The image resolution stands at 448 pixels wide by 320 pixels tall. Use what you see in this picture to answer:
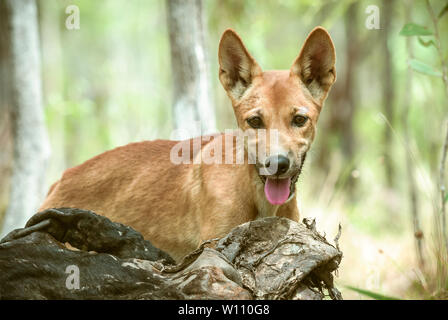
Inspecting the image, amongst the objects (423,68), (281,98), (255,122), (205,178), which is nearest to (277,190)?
(255,122)

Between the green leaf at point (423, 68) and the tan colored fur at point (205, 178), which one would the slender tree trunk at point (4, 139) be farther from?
the green leaf at point (423, 68)

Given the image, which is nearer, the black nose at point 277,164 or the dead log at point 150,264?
the dead log at point 150,264

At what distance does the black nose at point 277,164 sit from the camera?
3340 mm

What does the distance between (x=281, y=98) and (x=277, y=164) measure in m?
0.58

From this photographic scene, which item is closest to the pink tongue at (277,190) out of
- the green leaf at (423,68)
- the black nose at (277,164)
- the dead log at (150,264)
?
the black nose at (277,164)

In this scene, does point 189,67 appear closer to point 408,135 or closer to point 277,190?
point 408,135

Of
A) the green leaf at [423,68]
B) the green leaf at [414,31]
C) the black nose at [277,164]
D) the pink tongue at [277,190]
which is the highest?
the green leaf at [414,31]

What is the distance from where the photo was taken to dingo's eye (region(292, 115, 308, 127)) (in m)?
3.62

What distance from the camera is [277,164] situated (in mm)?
3344

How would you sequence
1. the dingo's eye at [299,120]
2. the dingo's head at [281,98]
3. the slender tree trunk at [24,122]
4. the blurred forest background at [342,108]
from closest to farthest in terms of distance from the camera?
1. the dingo's head at [281,98]
2. the dingo's eye at [299,120]
3. the blurred forest background at [342,108]
4. the slender tree trunk at [24,122]

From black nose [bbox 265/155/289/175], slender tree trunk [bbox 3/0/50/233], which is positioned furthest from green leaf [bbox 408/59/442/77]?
slender tree trunk [bbox 3/0/50/233]

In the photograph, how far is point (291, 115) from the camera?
3602 millimetres

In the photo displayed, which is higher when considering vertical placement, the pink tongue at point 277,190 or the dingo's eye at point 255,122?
the dingo's eye at point 255,122

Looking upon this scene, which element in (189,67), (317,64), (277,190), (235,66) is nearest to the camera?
(277,190)
